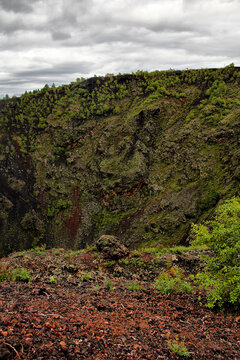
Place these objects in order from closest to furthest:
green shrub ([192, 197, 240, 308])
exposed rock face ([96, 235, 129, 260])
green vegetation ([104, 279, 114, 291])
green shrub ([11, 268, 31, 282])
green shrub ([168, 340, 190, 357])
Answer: green shrub ([168, 340, 190, 357]) < green shrub ([192, 197, 240, 308]) < green shrub ([11, 268, 31, 282]) < green vegetation ([104, 279, 114, 291]) < exposed rock face ([96, 235, 129, 260])

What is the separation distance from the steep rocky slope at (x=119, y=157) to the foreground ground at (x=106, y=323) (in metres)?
14.5

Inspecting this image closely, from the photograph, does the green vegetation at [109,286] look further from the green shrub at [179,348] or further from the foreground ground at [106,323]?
the green shrub at [179,348]

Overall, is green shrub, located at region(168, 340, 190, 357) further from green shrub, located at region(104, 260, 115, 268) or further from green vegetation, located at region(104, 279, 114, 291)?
green shrub, located at region(104, 260, 115, 268)

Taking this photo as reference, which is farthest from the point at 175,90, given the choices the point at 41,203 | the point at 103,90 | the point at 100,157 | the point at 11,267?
the point at 11,267

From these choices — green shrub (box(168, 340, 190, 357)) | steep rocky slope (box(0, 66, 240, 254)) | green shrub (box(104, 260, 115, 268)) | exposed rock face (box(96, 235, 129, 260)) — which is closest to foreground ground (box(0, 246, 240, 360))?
green shrub (box(168, 340, 190, 357))

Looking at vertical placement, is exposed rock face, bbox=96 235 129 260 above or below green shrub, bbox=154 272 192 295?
below

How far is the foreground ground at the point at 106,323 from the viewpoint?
4820 mm

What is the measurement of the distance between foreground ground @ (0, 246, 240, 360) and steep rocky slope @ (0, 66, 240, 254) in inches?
571

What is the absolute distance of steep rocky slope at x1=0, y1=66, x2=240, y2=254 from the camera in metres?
26.0

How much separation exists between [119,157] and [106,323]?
92.1 ft

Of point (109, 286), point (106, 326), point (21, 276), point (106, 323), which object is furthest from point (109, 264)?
point (106, 326)

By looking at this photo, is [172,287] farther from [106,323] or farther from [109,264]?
[109,264]

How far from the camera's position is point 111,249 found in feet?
47.9

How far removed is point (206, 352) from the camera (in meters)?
5.41
